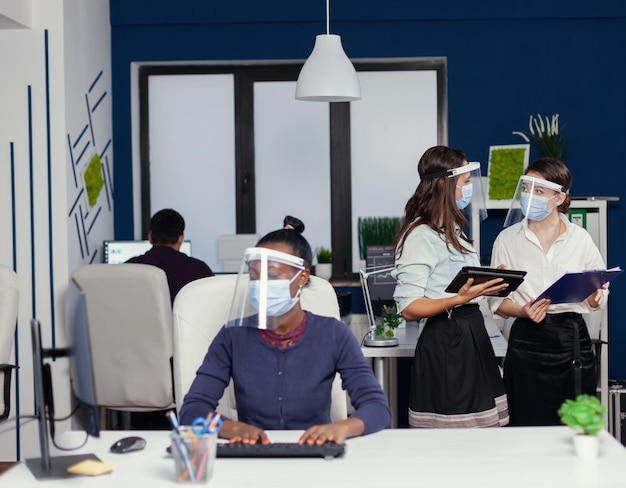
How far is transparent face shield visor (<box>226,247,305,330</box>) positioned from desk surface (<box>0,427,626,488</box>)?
290 mm

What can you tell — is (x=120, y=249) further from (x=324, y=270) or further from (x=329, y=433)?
(x=329, y=433)

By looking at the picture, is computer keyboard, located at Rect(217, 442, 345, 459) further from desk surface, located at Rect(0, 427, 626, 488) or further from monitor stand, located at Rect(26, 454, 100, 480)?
monitor stand, located at Rect(26, 454, 100, 480)

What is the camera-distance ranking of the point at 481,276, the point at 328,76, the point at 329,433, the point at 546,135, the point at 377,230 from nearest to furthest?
1. the point at 329,433
2. the point at 481,276
3. the point at 328,76
4. the point at 546,135
5. the point at 377,230

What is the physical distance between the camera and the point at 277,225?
19.2ft

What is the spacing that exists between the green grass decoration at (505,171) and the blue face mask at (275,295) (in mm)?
3080

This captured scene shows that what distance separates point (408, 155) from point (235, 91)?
1.14 meters

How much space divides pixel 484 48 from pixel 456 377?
10.1 feet

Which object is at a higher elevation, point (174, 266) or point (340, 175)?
point (340, 175)

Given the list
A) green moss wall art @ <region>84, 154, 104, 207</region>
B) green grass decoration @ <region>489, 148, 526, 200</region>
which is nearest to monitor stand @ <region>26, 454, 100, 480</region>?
green moss wall art @ <region>84, 154, 104, 207</region>

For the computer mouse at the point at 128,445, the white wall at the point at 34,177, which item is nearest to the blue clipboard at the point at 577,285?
the computer mouse at the point at 128,445

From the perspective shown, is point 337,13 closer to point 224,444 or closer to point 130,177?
point 130,177

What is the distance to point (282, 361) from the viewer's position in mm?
2348

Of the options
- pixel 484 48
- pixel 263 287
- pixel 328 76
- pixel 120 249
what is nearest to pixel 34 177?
pixel 120 249

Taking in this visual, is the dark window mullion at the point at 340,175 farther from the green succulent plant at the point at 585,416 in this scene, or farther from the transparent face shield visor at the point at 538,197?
the green succulent plant at the point at 585,416
